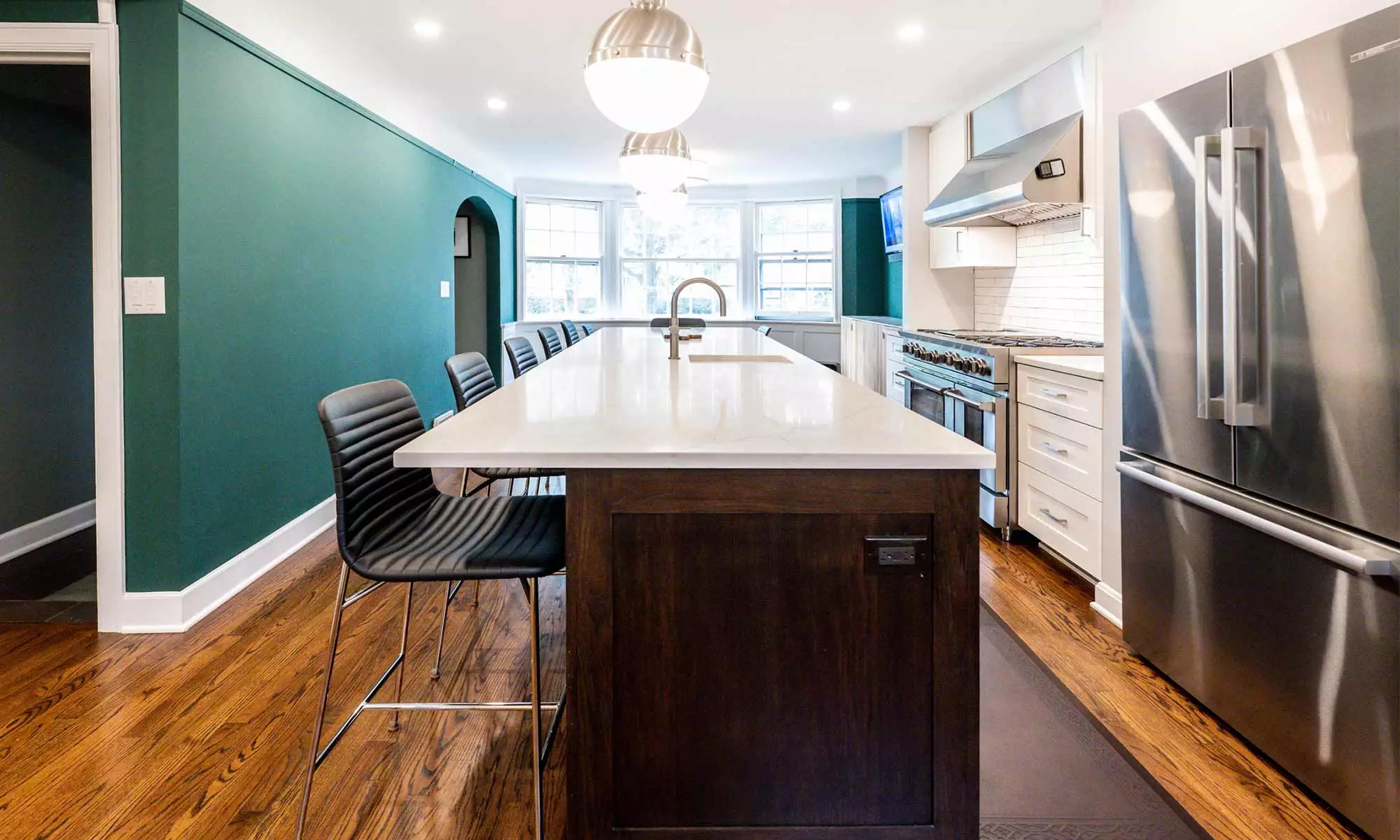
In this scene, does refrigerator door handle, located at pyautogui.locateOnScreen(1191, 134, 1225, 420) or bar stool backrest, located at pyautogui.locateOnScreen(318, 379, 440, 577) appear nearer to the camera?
bar stool backrest, located at pyautogui.locateOnScreen(318, 379, 440, 577)

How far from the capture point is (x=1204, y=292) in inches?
81.4

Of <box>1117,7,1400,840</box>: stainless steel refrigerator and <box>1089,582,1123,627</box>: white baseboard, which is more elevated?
<box>1117,7,1400,840</box>: stainless steel refrigerator

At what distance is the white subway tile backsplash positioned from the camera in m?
4.35

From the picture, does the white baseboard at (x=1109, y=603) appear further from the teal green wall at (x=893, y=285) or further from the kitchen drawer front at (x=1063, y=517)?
the teal green wall at (x=893, y=285)

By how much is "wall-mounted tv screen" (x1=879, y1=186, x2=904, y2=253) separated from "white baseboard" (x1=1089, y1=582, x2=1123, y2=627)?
555 centimetres

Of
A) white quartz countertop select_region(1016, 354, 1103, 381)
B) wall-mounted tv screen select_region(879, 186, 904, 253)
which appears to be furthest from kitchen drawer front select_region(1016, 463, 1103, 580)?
wall-mounted tv screen select_region(879, 186, 904, 253)

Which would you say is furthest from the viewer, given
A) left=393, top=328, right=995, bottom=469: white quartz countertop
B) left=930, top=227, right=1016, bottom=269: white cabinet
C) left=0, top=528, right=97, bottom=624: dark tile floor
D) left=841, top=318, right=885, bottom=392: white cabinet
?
left=841, top=318, right=885, bottom=392: white cabinet

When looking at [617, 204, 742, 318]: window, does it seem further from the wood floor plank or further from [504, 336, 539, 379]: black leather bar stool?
the wood floor plank

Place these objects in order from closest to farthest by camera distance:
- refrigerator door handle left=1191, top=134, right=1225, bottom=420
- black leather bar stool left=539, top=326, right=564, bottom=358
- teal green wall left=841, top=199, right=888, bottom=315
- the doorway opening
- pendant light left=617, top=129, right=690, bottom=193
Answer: refrigerator door handle left=1191, top=134, right=1225, bottom=420, pendant light left=617, top=129, right=690, bottom=193, the doorway opening, black leather bar stool left=539, top=326, right=564, bottom=358, teal green wall left=841, top=199, right=888, bottom=315

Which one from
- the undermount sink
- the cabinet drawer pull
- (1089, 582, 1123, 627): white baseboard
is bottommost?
(1089, 582, 1123, 627): white baseboard

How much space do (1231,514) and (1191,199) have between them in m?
0.83

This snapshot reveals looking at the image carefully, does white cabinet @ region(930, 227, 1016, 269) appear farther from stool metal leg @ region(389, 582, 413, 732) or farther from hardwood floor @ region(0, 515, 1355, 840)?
stool metal leg @ region(389, 582, 413, 732)

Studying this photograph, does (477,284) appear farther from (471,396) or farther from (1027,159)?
(471,396)

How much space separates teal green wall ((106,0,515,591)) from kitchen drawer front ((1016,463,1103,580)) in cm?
329
